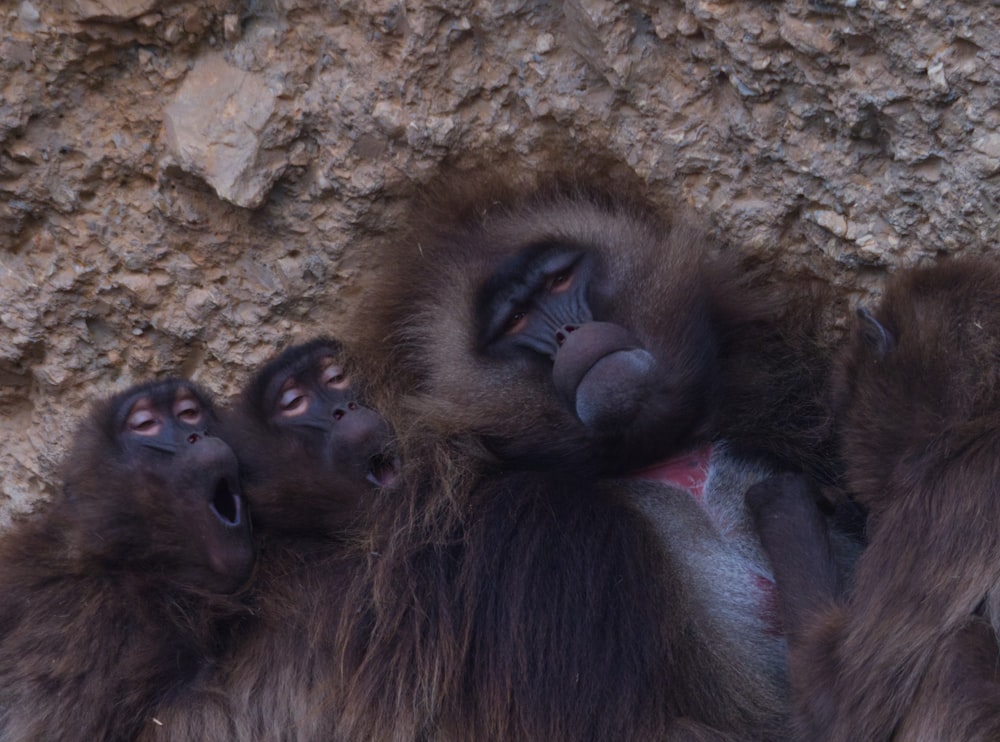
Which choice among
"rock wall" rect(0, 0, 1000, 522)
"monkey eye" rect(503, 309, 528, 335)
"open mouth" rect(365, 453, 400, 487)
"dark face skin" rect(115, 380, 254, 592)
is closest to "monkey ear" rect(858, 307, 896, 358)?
"rock wall" rect(0, 0, 1000, 522)

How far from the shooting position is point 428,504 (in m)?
3.13

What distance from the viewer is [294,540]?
10.7 ft

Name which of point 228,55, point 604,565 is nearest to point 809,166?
point 604,565

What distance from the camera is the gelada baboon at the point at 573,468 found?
298cm

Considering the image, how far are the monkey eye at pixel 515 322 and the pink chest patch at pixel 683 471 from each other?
0.44m

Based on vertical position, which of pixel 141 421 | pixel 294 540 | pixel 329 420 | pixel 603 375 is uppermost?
pixel 603 375

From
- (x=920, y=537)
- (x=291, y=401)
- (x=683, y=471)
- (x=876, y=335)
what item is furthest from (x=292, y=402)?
(x=920, y=537)

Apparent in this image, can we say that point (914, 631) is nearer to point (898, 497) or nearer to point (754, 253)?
point (898, 497)

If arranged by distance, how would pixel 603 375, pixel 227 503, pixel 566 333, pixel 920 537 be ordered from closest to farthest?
pixel 920 537
pixel 603 375
pixel 566 333
pixel 227 503

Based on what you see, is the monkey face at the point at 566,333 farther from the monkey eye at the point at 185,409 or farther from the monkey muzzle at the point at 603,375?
the monkey eye at the point at 185,409

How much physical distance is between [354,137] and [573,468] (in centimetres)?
94

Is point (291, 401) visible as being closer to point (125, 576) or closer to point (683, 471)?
point (125, 576)

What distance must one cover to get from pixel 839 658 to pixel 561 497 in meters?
0.69

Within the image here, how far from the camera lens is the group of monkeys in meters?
2.79
